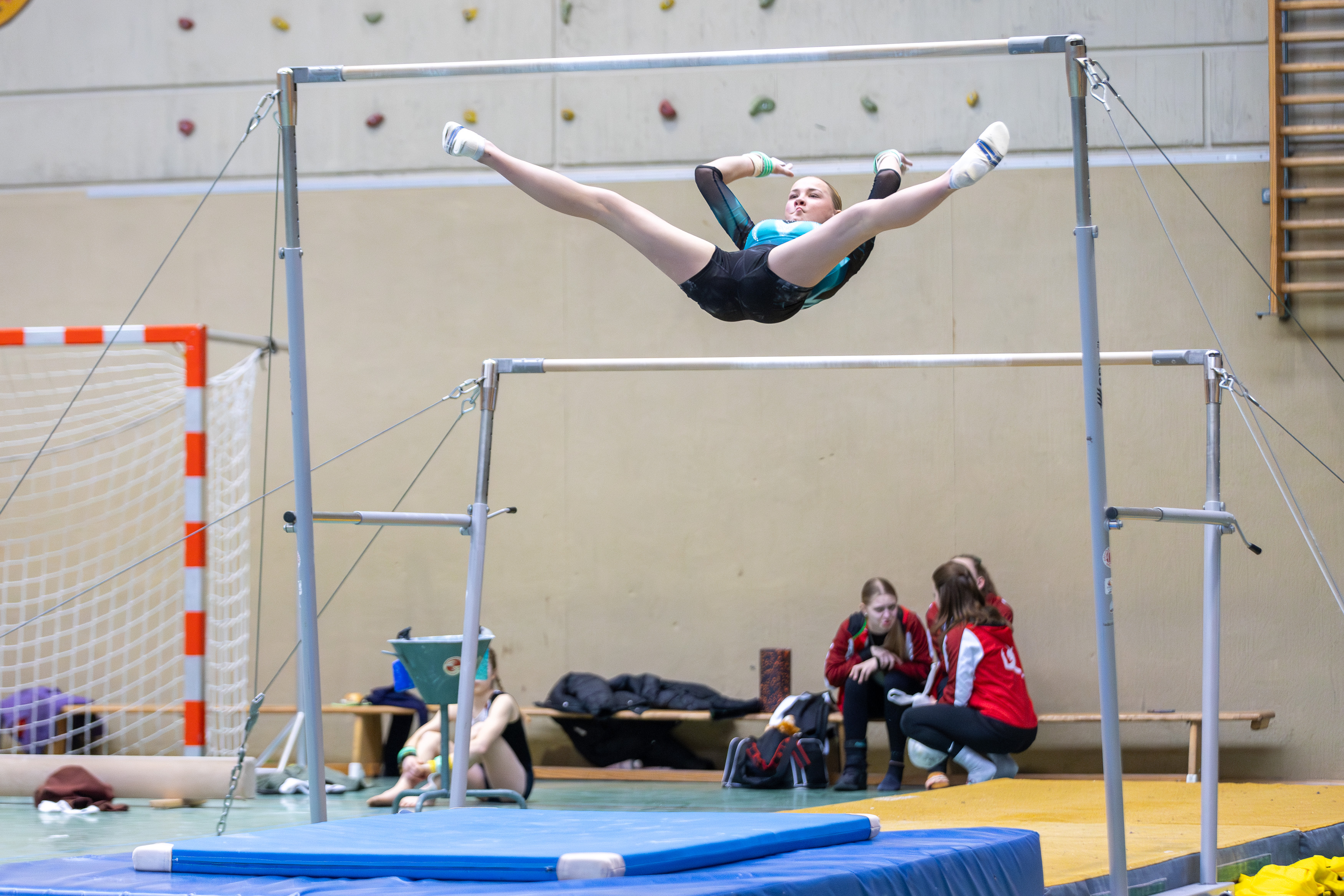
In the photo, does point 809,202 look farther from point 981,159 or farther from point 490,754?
point 490,754

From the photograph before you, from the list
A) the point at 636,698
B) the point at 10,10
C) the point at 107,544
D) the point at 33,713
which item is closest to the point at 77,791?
the point at 33,713

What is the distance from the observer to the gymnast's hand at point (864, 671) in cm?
664

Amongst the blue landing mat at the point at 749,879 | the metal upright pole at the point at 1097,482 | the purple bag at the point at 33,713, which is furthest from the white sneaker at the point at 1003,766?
the purple bag at the point at 33,713

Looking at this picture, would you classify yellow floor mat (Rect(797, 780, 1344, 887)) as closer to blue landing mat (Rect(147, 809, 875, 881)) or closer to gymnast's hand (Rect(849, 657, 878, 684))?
gymnast's hand (Rect(849, 657, 878, 684))

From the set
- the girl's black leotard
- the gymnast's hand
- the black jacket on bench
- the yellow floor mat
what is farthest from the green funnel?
the gymnast's hand

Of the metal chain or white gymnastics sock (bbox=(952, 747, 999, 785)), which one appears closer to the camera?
the metal chain

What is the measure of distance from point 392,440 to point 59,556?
2.09m

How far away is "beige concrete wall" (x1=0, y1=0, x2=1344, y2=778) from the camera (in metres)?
7.21

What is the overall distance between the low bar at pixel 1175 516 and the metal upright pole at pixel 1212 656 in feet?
0.22

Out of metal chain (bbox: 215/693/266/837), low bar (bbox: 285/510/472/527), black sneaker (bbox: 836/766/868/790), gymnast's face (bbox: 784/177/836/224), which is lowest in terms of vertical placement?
black sneaker (bbox: 836/766/868/790)

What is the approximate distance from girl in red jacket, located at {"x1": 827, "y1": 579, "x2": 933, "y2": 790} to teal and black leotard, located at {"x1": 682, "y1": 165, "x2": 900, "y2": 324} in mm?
2895

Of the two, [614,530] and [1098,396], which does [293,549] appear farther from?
[1098,396]

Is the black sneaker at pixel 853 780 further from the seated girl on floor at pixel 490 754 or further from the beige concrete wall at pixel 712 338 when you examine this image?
the seated girl on floor at pixel 490 754

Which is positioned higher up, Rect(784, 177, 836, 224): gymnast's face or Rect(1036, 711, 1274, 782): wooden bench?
Rect(784, 177, 836, 224): gymnast's face
